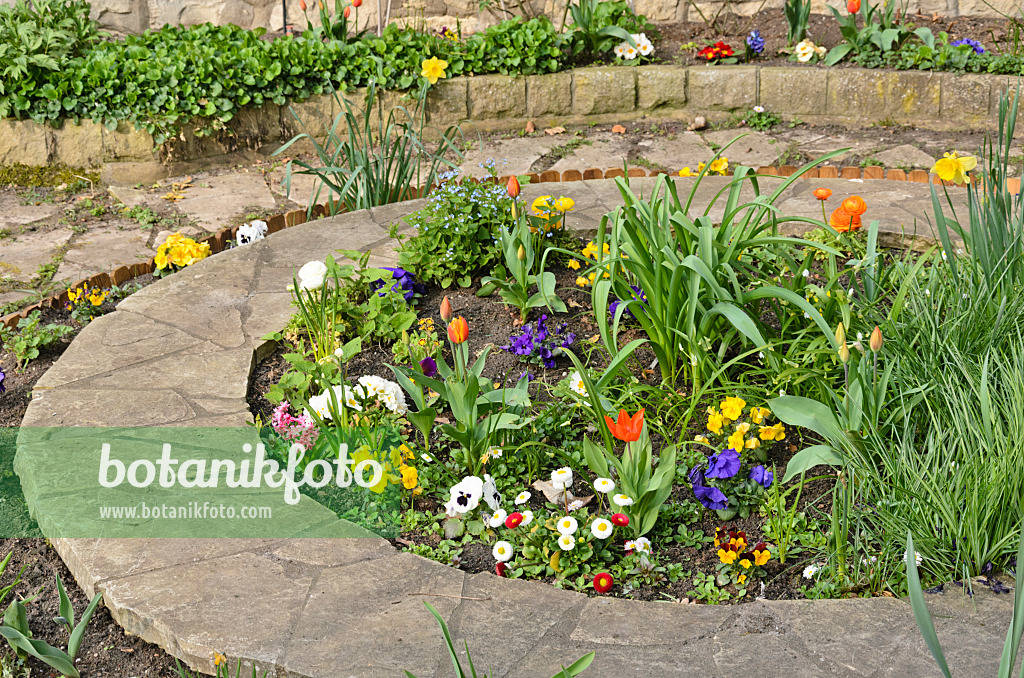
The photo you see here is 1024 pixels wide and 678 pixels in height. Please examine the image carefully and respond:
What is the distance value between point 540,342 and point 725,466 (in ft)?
2.31

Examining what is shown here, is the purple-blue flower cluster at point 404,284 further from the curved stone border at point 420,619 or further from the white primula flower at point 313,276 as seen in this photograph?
the curved stone border at point 420,619

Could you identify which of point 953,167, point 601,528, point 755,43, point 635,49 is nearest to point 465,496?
point 601,528

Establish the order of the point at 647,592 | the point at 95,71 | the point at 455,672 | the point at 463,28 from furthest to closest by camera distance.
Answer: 1. the point at 463,28
2. the point at 95,71
3. the point at 647,592
4. the point at 455,672

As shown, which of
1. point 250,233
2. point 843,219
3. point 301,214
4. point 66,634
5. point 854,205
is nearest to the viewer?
point 66,634

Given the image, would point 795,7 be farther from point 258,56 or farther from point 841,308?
point 841,308

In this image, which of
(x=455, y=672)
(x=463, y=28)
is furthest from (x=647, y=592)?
(x=463, y=28)

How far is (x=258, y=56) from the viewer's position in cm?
473

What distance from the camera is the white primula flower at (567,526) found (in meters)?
1.89

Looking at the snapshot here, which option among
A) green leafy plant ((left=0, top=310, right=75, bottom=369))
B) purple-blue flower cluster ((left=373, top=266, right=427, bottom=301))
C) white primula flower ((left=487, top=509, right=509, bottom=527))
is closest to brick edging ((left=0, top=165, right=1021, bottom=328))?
green leafy plant ((left=0, top=310, right=75, bottom=369))

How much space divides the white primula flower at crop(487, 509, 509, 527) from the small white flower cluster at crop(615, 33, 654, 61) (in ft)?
12.6

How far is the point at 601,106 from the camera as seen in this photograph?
17.1 feet

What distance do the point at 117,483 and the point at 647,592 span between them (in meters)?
1.18

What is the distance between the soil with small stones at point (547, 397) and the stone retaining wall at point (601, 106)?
230cm

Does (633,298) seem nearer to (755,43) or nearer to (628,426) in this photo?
(628,426)
